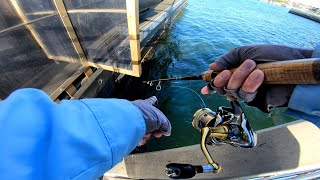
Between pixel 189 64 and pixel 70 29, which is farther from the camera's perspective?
pixel 189 64

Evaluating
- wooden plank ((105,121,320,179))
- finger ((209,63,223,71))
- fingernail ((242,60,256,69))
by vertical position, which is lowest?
wooden plank ((105,121,320,179))

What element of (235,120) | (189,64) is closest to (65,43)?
(235,120)

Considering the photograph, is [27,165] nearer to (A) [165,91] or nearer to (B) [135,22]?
(B) [135,22]

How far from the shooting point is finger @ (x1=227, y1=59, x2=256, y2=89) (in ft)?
3.90

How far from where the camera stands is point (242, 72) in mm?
1200

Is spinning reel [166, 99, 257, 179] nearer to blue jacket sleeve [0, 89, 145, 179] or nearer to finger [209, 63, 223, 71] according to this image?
finger [209, 63, 223, 71]

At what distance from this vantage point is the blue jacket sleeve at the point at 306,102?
1004mm

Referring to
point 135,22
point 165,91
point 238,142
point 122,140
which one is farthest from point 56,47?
point 238,142

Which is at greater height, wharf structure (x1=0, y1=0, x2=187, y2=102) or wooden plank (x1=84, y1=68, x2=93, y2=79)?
wharf structure (x1=0, y1=0, x2=187, y2=102)

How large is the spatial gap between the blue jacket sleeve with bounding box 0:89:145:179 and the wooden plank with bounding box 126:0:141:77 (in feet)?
9.65

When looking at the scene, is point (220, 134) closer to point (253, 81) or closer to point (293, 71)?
point (253, 81)

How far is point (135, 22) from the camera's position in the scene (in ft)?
11.6

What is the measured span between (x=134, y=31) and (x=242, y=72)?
298cm

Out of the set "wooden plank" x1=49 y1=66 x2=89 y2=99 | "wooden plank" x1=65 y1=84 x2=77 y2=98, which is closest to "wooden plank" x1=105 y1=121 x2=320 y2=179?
"wooden plank" x1=49 y1=66 x2=89 y2=99
